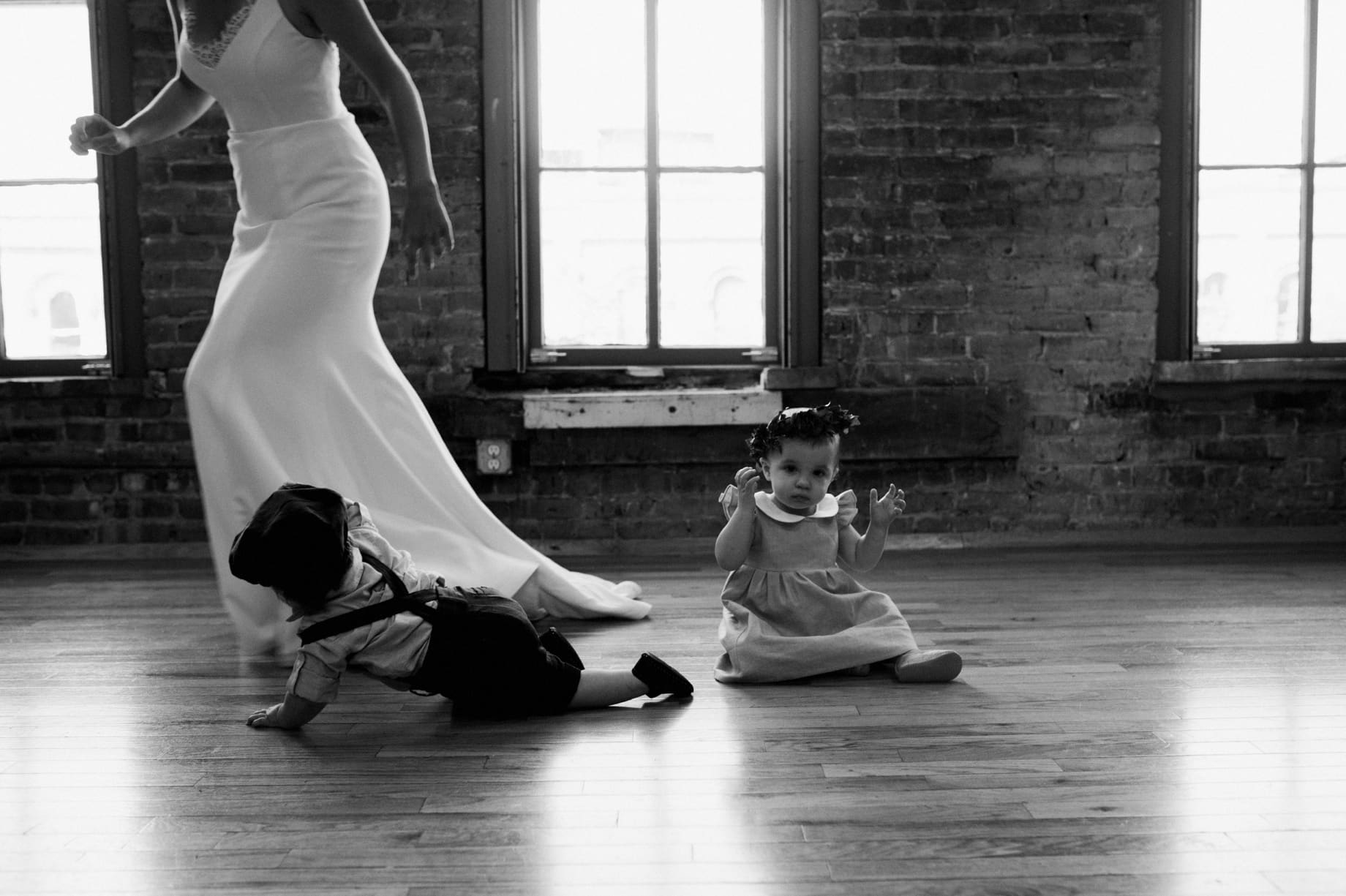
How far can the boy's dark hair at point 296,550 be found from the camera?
2.11 metres

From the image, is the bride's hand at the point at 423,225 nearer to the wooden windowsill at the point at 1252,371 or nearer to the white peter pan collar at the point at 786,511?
the white peter pan collar at the point at 786,511

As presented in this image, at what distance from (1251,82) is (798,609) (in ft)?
10.7

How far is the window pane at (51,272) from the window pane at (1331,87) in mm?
4638

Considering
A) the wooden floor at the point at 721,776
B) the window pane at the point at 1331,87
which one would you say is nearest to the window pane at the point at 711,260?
the wooden floor at the point at 721,776

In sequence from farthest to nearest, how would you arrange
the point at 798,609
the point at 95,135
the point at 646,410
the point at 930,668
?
the point at 646,410 < the point at 95,135 < the point at 798,609 < the point at 930,668

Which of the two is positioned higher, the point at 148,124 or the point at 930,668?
the point at 148,124

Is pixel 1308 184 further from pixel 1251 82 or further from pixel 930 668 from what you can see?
pixel 930 668

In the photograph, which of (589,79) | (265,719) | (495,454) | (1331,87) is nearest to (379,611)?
(265,719)

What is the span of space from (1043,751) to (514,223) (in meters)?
2.96

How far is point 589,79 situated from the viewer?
464 cm

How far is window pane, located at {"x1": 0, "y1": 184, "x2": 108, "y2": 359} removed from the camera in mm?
4621

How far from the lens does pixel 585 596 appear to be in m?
3.27

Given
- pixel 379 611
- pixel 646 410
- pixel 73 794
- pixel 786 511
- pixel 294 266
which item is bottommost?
pixel 73 794

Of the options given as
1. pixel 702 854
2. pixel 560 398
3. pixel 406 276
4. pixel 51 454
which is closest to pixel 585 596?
pixel 406 276
